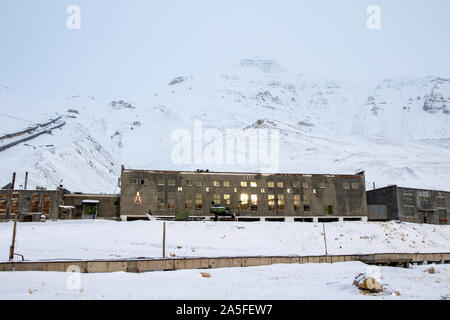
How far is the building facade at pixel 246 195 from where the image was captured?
6372 centimetres

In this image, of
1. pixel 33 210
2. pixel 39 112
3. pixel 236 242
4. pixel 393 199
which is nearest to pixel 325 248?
pixel 236 242

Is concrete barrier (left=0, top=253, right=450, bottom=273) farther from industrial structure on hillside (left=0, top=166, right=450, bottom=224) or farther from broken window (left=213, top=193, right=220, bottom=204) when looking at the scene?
broken window (left=213, top=193, right=220, bottom=204)

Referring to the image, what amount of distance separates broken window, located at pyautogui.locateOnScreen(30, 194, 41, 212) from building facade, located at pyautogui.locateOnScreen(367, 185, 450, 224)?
56428 mm

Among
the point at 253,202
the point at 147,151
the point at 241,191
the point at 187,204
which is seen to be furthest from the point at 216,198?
the point at 147,151

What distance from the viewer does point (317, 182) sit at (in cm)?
6831

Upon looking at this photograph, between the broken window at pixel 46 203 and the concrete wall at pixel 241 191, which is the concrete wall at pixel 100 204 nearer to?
the broken window at pixel 46 203

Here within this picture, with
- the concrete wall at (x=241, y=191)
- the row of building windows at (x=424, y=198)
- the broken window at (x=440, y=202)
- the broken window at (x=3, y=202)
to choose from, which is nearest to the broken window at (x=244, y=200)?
the concrete wall at (x=241, y=191)

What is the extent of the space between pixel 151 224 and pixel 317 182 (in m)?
29.9

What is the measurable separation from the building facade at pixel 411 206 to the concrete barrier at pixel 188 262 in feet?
75.1

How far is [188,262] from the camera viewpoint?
3572 cm

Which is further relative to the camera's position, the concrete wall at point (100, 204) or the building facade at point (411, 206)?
the building facade at point (411, 206)

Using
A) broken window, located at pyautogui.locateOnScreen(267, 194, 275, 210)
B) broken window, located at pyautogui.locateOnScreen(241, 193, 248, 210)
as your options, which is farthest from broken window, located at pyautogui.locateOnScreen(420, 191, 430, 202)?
broken window, located at pyautogui.locateOnScreen(241, 193, 248, 210)

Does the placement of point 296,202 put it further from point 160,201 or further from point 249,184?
point 160,201
